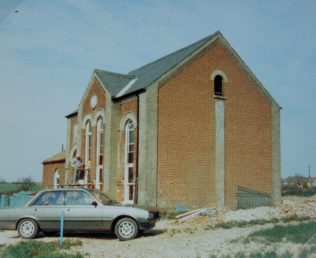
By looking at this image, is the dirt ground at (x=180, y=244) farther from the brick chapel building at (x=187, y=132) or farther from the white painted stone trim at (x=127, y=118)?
the white painted stone trim at (x=127, y=118)

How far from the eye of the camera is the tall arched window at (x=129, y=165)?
2203cm

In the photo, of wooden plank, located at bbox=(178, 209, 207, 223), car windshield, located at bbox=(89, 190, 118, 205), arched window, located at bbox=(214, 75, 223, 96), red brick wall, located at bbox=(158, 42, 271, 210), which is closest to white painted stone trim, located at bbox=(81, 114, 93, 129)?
red brick wall, located at bbox=(158, 42, 271, 210)

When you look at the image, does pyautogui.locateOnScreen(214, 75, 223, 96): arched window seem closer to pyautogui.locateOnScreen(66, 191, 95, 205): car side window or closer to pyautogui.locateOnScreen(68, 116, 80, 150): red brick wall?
pyautogui.locateOnScreen(68, 116, 80, 150): red brick wall

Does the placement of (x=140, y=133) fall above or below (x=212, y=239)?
above

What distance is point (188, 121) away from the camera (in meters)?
21.6

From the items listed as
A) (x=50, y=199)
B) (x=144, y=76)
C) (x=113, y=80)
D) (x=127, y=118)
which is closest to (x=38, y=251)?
(x=50, y=199)

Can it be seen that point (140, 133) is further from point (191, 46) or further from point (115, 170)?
point (191, 46)

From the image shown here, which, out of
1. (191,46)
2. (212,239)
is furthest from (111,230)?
(191,46)

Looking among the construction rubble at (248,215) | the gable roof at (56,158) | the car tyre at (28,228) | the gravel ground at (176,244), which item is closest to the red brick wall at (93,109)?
the gable roof at (56,158)

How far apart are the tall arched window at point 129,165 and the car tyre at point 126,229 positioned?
869cm

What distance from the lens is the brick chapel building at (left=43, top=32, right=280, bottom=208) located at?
20656 mm

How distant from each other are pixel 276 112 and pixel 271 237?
49.7ft

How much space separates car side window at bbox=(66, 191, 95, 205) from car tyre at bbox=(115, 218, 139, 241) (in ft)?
3.86

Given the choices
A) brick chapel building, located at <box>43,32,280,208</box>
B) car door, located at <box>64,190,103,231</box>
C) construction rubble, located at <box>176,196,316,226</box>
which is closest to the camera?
car door, located at <box>64,190,103,231</box>
